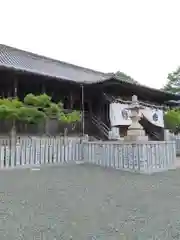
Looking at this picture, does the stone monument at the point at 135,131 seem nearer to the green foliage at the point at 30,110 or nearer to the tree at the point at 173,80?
the green foliage at the point at 30,110

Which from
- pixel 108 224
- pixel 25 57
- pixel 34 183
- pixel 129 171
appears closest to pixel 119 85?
pixel 25 57

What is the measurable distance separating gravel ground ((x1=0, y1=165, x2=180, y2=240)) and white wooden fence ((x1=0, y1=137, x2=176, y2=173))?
1.43 meters

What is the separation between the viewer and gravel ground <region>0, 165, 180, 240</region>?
3.14m

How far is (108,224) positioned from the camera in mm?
3410

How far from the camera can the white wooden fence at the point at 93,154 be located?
8.34m

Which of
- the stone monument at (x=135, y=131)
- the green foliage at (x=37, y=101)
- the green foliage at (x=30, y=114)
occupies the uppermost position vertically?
the green foliage at (x=37, y=101)

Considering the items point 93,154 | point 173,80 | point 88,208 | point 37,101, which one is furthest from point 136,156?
point 173,80

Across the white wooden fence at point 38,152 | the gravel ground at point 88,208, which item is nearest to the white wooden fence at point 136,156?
the white wooden fence at point 38,152

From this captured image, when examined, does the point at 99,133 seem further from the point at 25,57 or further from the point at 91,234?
the point at 91,234

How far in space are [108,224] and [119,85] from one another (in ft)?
43.1

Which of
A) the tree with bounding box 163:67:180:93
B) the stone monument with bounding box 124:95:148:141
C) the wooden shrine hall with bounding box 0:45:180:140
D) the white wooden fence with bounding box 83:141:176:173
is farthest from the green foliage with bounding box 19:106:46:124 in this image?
the tree with bounding box 163:67:180:93

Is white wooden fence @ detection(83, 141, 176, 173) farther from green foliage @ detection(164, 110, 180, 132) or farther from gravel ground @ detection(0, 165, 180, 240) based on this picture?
green foliage @ detection(164, 110, 180, 132)

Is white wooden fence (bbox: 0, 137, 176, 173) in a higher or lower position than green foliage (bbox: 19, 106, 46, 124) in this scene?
lower

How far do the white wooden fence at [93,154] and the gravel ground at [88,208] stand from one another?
4.69ft
